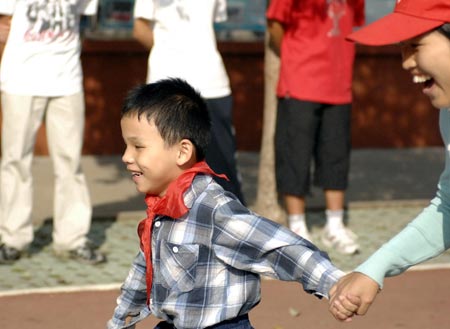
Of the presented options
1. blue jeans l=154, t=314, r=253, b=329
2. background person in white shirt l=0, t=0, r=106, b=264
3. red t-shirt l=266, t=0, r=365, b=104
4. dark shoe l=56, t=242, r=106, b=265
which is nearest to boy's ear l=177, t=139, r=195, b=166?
blue jeans l=154, t=314, r=253, b=329

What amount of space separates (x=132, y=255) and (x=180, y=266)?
13.3 ft

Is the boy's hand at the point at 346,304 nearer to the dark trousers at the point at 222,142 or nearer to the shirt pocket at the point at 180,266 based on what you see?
the shirt pocket at the point at 180,266

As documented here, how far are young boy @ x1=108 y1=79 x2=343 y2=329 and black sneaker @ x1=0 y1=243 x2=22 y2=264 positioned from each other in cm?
353

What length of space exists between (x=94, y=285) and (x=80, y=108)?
49.2 inches

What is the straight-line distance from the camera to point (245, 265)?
408 cm

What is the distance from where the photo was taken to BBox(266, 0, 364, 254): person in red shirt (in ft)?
26.3

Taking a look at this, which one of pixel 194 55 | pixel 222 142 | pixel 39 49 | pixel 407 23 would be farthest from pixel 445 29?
pixel 39 49

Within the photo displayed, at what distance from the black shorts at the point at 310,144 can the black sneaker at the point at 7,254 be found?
1.90 metres

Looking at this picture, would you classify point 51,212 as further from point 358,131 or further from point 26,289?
point 358,131

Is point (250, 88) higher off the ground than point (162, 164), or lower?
lower

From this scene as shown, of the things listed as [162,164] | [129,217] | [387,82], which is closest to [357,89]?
[387,82]

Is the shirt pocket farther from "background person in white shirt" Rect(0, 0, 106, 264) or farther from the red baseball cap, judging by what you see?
"background person in white shirt" Rect(0, 0, 106, 264)

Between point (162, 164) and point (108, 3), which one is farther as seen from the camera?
point (108, 3)

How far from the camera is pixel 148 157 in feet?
13.9
